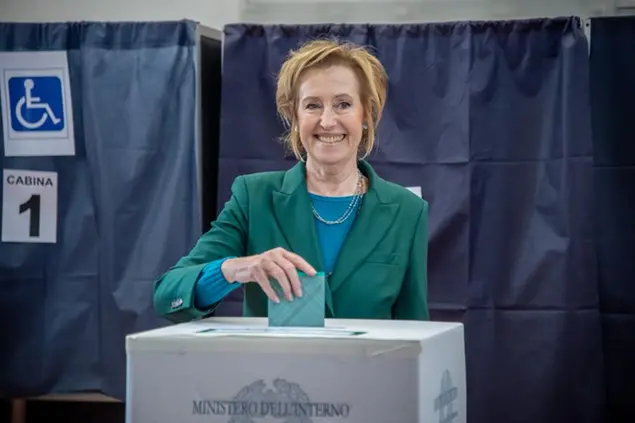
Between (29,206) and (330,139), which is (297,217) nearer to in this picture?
(330,139)

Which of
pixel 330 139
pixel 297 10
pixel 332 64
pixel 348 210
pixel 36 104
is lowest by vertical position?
pixel 348 210

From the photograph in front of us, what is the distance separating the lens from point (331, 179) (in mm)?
1622

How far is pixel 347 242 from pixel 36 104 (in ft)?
7.02

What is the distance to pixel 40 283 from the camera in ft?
10.8

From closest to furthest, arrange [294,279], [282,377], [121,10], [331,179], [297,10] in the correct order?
1. [282,377]
2. [294,279]
3. [331,179]
4. [297,10]
5. [121,10]

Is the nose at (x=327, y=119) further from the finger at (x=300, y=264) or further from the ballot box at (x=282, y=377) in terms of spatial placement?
the ballot box at (x=282, y=377)

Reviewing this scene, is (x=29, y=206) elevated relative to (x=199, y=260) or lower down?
elevated

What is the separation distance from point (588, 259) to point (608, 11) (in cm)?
100

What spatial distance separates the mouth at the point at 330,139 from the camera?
157cm

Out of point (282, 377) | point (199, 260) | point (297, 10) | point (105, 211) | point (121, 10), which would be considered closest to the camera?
point (282, 377)

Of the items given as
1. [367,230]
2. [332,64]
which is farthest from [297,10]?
[367,230]

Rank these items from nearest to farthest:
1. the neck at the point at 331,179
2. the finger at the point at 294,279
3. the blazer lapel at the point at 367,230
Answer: the finger at the point at 294,279
the blazer lapel at the point at 367,230
the neck at the point at 331,179

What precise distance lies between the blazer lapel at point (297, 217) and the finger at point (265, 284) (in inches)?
10.7

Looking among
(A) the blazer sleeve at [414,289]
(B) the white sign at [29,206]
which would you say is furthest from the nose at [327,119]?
(B) the white sign at [29,206]
